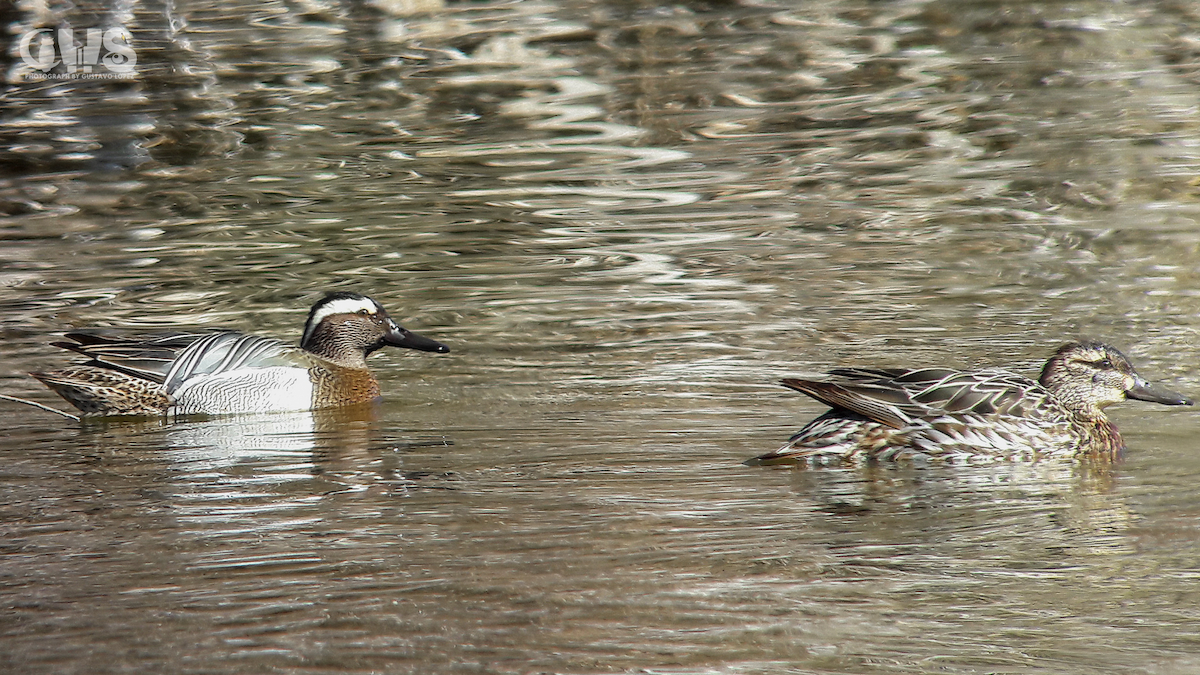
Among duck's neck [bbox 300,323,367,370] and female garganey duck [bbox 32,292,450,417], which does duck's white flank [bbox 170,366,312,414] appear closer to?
female garganey duck [bbox 32,292,450,417]

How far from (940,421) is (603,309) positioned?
13.6 feet

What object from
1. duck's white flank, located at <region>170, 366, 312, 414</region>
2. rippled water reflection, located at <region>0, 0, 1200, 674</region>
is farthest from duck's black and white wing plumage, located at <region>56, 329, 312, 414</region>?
rippled water reflection, located at <region>0, 0, 1200, 674</region>

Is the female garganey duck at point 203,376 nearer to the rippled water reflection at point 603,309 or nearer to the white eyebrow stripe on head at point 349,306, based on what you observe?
the rippled water reflection at point 603,309

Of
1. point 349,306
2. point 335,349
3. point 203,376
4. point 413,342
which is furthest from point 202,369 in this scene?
point 413,342

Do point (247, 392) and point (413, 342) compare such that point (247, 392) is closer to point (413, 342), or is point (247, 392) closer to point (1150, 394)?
point (413, 342)

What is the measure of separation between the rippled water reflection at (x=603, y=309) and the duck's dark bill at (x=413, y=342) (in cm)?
27

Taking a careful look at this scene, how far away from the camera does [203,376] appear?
872cm

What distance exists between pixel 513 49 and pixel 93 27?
5.30 metres

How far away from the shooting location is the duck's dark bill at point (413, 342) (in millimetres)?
9281

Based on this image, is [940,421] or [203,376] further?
[203,376]

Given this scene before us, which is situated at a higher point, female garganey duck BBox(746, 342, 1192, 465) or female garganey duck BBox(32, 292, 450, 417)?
female garganey duck BBox(746, 342, 1192, 465)

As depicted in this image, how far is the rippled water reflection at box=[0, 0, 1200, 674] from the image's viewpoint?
4309mm

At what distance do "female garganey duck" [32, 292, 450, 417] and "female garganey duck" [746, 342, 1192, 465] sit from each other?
3423 mm

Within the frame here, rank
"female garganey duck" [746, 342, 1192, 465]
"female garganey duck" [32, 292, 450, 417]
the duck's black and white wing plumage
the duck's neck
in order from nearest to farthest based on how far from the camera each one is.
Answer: "female garganey duck" [746, 342, 1192, 465] → "female garganey duck" [32, 292, 450, 417] → the duck's black and white wing plumage → the duck's neck
